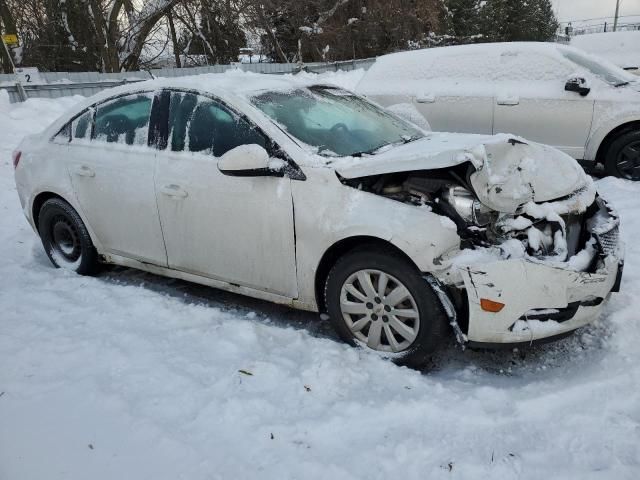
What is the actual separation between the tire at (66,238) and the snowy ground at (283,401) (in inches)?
25.9

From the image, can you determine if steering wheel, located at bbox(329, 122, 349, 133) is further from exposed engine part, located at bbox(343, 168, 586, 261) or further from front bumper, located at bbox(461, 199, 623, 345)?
front bumper, located at bbox(461, 199, 623, 345)

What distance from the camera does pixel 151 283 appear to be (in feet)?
14.1

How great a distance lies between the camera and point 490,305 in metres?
2.63

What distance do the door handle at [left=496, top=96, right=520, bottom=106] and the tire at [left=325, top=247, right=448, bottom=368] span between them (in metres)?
4.61

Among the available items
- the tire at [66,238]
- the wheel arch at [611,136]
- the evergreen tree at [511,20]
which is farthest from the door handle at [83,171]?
the evergreen tree at [511,20]

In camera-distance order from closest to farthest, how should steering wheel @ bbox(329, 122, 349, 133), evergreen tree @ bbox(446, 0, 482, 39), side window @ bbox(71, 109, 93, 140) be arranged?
steering wheel @ bbox(329, 122, 349, 133) → side window @ bbox(71, 109, 93, 140) → evergreen tree @ bbox(446, 0, 482, 39)

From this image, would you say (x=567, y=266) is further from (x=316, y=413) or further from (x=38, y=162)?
(x=38, y=162)

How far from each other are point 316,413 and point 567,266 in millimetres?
1473

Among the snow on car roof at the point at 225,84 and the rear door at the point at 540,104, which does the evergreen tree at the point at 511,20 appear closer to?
the rear door at the point at 540,104

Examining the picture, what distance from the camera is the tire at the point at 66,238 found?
4.26m

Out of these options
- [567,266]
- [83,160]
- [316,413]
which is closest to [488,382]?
[567,266]

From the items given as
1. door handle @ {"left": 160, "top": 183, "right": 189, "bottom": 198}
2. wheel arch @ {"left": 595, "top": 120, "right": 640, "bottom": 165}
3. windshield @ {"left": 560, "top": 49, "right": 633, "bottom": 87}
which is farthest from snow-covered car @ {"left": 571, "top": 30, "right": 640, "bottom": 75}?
door handle @ {"left": 160, "top": 183, "right": 189, "bottom": 198}

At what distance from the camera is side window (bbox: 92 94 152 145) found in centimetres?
377

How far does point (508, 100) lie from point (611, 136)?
4.18 ft
